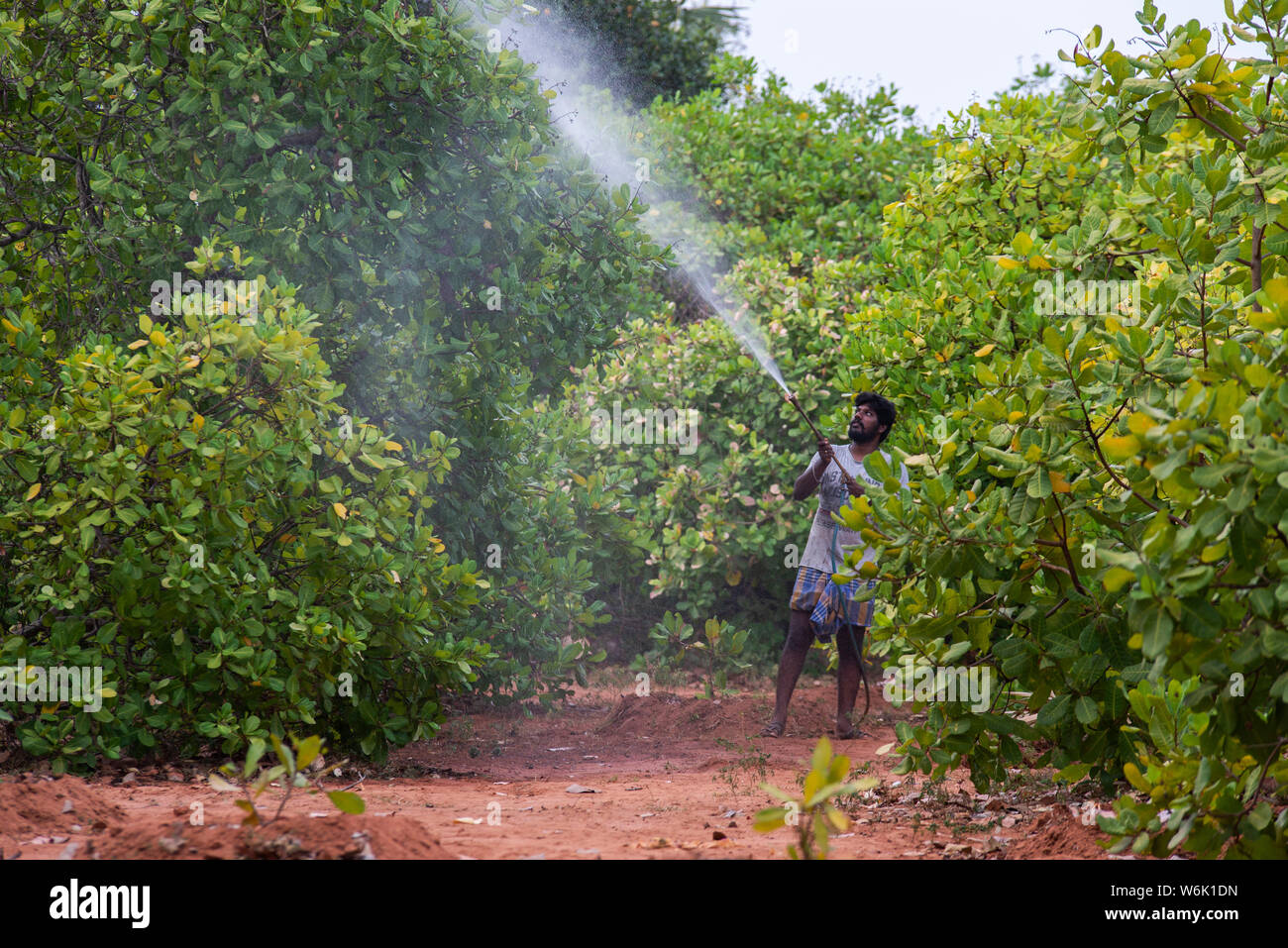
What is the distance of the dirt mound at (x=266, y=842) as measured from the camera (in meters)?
2.84

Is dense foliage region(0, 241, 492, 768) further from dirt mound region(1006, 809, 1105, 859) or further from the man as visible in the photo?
dirt mound region(1006, 809, 1105, 859)

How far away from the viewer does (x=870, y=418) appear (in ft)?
20.7

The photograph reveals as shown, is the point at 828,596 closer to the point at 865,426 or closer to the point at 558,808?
the point at 865,426

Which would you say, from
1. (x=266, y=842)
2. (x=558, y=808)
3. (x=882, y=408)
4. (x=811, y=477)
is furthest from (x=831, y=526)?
(x=266, y=842)

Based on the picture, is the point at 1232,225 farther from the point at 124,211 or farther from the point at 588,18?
the point at 588,18

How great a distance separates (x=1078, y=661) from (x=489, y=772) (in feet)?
10.5

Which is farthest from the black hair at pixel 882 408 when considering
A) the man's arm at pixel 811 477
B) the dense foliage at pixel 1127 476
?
the man's arm at pixel 811 477

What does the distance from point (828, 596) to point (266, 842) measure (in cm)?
423

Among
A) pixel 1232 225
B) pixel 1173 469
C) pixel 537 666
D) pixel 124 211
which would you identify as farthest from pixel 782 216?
pixel 1173 469

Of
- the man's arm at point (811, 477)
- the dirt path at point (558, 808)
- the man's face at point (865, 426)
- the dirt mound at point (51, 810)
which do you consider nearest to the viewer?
the dirt path at point (558, 808)

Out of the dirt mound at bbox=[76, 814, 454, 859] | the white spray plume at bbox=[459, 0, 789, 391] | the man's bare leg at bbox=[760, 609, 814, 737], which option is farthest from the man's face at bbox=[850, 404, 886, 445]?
the dirt mound at bbox=[76, 814, 454, 859]

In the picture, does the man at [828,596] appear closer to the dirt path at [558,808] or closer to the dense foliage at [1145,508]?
the dirt path at [558,808]

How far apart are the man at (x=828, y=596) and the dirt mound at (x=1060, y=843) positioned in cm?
263

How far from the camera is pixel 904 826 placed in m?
4.19
